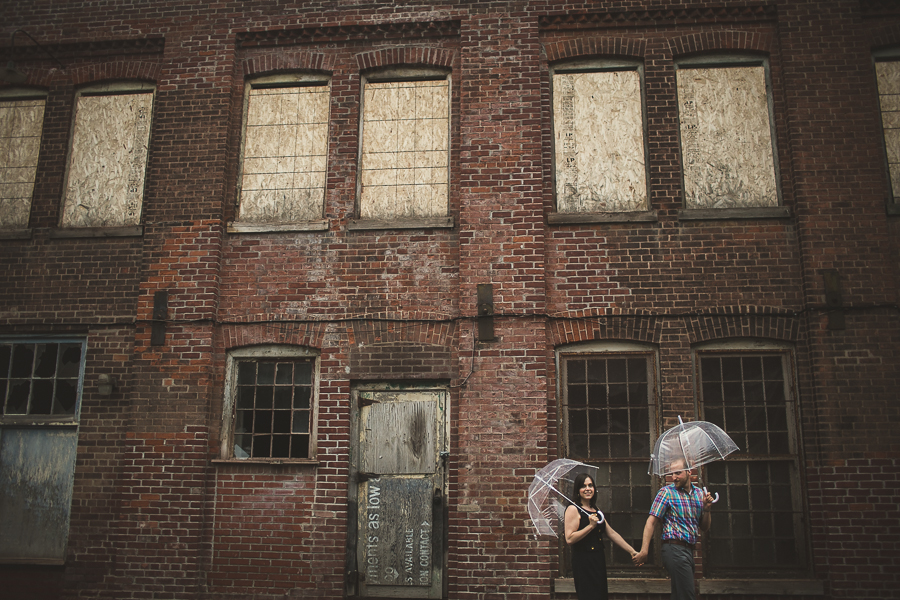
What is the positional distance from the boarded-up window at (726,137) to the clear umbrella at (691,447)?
3188 mm

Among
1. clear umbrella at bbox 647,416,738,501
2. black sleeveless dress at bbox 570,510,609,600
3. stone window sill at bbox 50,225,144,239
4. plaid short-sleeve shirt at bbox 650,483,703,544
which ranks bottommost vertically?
black sleeveless dress at bbox 570,510,609,600

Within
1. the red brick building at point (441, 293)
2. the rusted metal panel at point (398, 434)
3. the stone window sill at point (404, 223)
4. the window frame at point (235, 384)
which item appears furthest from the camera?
the stone window sill at point (404, 223)

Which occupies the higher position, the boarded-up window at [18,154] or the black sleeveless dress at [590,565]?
the boarded-up window at [18,154]

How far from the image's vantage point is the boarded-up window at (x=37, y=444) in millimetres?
7527

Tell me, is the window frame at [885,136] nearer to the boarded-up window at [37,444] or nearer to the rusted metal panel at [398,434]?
the rusted metal panel at [398,434]

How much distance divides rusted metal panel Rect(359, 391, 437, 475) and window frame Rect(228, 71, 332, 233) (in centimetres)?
220

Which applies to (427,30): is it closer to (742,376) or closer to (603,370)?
(603,370)

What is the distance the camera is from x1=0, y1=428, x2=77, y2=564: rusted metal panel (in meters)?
7.50

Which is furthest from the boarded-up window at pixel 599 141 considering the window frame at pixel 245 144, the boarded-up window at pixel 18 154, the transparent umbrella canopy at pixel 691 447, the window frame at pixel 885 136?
the boarded-up window at pixel 18 154

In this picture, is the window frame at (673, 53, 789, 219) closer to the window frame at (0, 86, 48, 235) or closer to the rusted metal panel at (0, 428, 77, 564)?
the rusted metal panel at (0, 428, 77, 564)

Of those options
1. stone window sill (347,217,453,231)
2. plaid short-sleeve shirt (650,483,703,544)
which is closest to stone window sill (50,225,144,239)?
stone window sill (347,217,453,231)

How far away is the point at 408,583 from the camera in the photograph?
7.07 metres

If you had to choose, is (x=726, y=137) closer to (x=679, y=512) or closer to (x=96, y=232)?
(x=679, y=512)

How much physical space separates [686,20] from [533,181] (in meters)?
2.77
